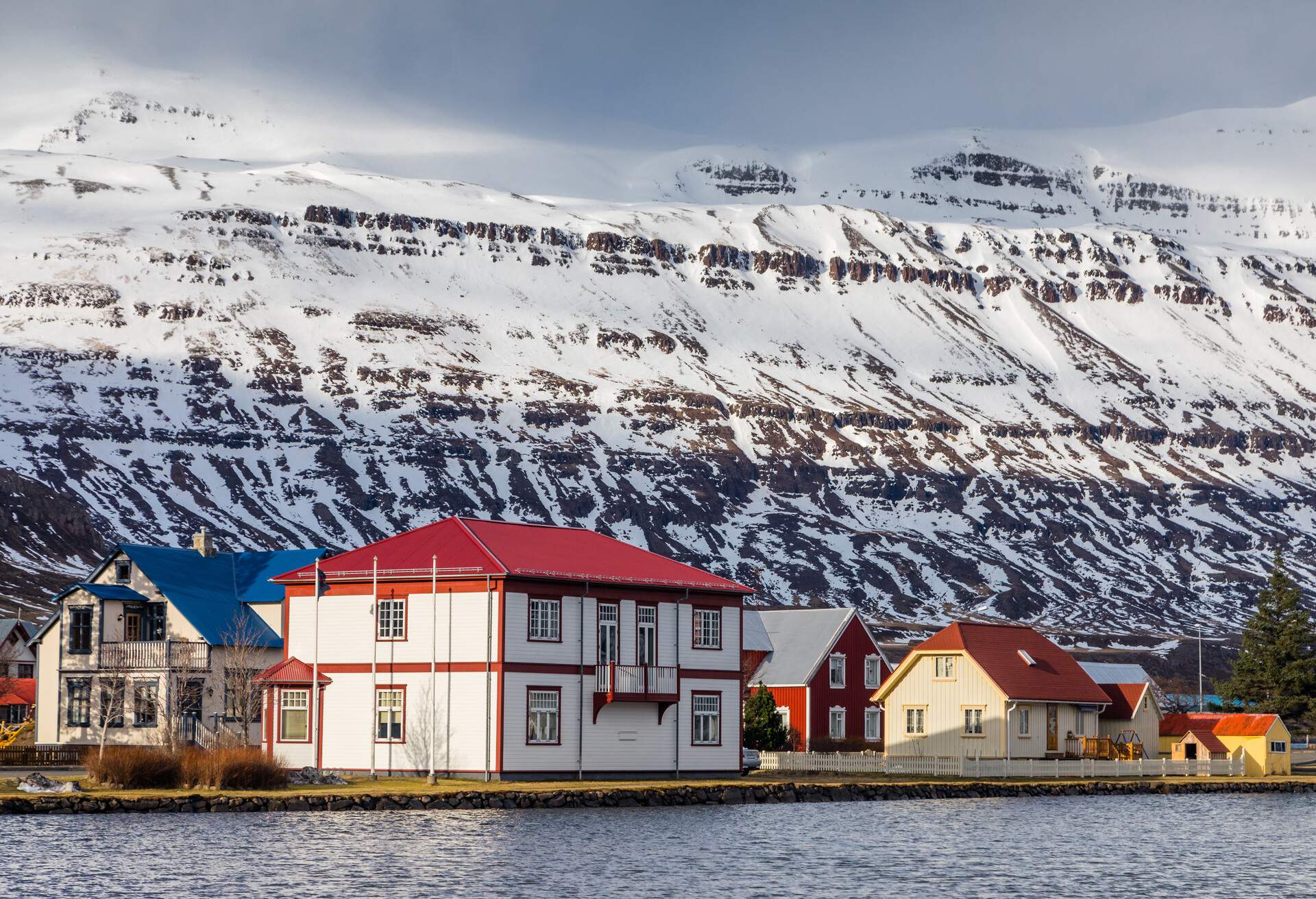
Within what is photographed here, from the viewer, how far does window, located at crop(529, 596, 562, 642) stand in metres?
67.2

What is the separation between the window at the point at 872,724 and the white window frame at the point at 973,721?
47.3ft

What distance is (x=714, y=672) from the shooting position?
7394cm

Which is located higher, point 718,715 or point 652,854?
point 718,715

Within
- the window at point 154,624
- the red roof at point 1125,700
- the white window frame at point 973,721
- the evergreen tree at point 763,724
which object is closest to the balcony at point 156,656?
the window at point 154,624

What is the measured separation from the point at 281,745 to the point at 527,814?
49.3 ft

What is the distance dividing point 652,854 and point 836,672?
5034cm

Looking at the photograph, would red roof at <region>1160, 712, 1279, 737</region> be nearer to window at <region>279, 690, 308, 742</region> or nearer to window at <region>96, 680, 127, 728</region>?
window at <region>279, 690, 308, 742</region>

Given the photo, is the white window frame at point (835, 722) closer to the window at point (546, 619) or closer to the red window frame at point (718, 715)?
the red window frame at point (718, 715)

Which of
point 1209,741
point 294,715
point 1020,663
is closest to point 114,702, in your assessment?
point 294,715

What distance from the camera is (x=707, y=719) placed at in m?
73.8

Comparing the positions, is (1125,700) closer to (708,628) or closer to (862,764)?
(862,764)

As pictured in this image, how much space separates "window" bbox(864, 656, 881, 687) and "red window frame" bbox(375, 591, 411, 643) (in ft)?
130

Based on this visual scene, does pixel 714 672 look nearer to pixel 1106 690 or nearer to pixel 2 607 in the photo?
pixel 1106 690

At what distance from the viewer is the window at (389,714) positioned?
224ft
